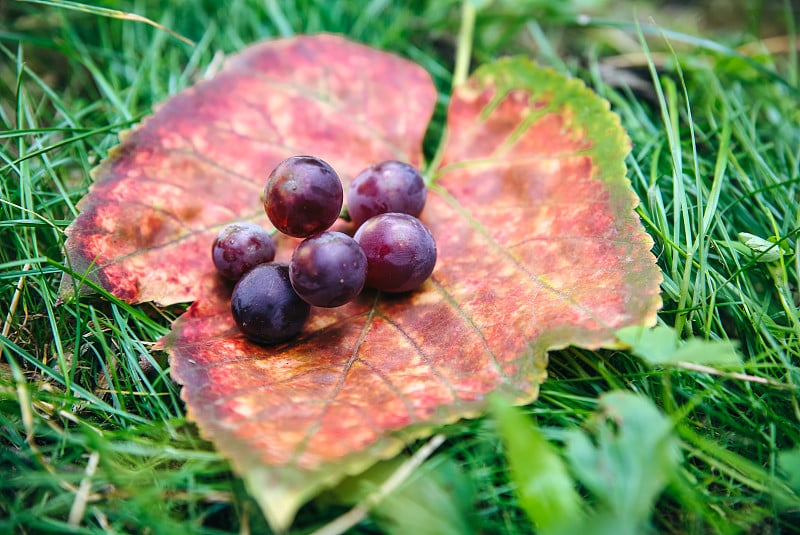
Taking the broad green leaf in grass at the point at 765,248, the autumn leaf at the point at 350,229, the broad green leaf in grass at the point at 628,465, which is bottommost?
the broad green leaf in grass at the point at 765,248

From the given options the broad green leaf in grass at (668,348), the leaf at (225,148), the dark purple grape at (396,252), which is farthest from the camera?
the leaf at (225,148)

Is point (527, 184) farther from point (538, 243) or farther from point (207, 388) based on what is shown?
point (207, 388)

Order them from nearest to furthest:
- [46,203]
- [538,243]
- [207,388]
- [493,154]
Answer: [207,388], [538,243], [46,203], [493,154]

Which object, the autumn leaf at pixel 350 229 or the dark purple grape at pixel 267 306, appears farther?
the dark purple grape at pixel 267 306

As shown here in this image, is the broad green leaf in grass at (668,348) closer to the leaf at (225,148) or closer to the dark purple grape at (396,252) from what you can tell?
the dark purple grape at (396,252)

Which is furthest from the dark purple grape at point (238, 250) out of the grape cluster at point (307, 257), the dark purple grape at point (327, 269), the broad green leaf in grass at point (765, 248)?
the broad green leaf in grass at point (765, 248)

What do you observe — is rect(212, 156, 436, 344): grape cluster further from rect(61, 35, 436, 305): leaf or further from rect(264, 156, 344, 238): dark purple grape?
rect(61, 35, 436, 305): leaf

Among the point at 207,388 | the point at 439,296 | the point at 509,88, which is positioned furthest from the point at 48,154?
the point at 509,88

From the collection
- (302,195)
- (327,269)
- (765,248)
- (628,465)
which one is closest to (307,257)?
(327,269)
